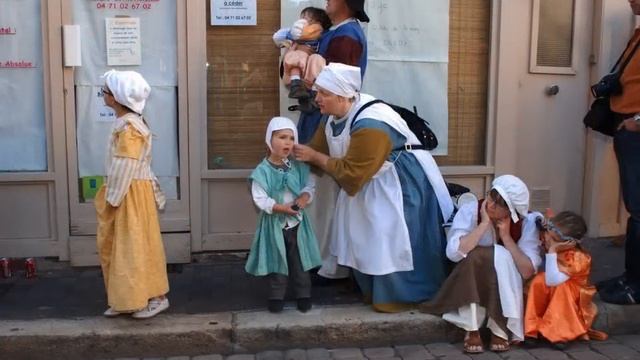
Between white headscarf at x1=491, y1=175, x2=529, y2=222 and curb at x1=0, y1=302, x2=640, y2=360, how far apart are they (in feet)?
2.53

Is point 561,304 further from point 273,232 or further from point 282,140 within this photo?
point 282,140

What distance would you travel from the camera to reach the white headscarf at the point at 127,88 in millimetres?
3938

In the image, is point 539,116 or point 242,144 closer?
point 242,144

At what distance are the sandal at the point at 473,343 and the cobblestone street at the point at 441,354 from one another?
30mm

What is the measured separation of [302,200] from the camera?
4211mm

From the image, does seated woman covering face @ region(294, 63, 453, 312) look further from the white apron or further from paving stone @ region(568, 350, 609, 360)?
paving stone @ region(568, 350, 609, 360)

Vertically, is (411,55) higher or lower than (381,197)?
higher

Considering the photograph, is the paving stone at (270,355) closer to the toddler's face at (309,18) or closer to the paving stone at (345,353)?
the paving stone at (345,353)

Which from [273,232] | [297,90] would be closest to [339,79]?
[297,90]

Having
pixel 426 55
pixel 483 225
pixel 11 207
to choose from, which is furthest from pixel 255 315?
pixel 426 55

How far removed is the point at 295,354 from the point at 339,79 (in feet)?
5.09

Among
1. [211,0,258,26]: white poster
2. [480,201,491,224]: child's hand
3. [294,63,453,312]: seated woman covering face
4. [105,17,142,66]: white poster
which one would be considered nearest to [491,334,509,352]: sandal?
[294,63,453,312]: seated woman covering face

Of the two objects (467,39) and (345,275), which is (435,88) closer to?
(467,39)

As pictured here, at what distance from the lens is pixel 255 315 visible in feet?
14.1
